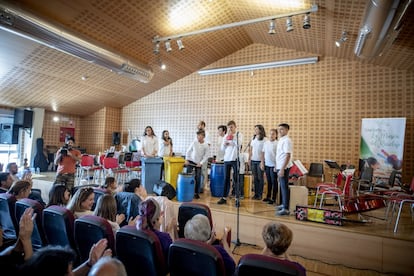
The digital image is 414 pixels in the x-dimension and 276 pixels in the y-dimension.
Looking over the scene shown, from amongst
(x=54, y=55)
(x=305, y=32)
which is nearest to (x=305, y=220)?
(x=305, y=32)

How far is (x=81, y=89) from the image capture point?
8.04m

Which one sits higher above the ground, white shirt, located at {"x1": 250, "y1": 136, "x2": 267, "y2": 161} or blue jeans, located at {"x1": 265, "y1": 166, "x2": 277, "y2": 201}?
white shirt, located at {"x1": 250, "y1": 136, "x2": 267, "y2": 161}

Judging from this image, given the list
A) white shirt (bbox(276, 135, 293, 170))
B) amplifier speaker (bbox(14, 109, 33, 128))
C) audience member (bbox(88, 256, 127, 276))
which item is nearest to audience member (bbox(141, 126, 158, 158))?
white shirt (bbox(276, 135, 293, 170))

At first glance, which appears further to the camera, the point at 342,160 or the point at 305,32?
the point at 342,160

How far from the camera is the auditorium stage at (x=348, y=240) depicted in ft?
9.90

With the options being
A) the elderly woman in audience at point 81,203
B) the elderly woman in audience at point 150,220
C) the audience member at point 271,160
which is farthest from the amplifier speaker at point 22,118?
the elderly woman in audience at point 150,220

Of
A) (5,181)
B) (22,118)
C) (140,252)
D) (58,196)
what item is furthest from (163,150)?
(22,118)

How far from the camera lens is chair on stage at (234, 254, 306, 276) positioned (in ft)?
4.23

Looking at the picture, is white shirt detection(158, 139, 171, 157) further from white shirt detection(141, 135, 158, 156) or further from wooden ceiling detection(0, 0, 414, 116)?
wooden ceiling detection(0, 0, 414, 116)

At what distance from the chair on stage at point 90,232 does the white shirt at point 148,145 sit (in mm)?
3824

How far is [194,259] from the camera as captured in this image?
1.57 metres

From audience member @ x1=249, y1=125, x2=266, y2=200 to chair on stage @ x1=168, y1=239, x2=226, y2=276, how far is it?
139 inches

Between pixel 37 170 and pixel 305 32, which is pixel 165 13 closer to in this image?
pixel 305 32

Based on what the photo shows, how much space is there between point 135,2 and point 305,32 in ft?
12.6
